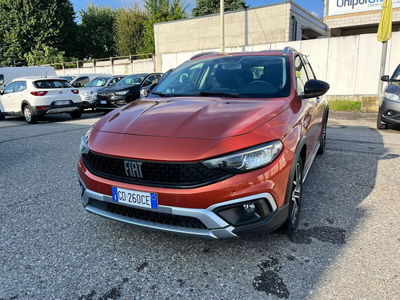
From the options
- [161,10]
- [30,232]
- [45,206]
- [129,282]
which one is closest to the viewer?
[129,282]

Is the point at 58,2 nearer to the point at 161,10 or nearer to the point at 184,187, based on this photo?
the point at 161,10

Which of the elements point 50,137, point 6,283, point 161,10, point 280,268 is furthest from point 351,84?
point 161,10

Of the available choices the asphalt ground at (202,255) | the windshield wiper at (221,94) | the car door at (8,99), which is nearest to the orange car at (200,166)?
the windshield wiper at (221,94)

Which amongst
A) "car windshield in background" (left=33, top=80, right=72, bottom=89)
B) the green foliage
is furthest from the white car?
the green foliage

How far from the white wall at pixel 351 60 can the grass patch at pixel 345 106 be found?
71.0 inches

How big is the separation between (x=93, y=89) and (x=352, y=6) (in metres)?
15.8

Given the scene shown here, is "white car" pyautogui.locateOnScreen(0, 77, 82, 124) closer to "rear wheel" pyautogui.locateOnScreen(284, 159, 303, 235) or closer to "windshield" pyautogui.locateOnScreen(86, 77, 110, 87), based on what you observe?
"windshield" pyautogui.locateOnScreen(86, 77, 110, 87)

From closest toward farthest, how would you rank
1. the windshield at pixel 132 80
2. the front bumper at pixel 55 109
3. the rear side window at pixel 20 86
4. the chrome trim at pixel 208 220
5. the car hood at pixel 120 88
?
1. the chrome trim at pixel 208 220
2. the front bumper at pixel 55 109
3. the rear side window at pixel 20 86
4. the car hood at pixel 120 88
5. the windshield at pixel 132 80

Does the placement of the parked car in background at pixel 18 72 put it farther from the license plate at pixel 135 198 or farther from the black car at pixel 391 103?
the license plate at pixel 135 198

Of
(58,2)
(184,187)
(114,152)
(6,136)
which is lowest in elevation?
(6,136)

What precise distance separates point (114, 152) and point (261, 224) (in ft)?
3.86

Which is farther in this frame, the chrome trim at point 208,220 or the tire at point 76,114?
the tire at point 76,114

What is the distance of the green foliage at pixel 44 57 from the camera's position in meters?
32.2

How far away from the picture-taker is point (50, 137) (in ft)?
25.3
